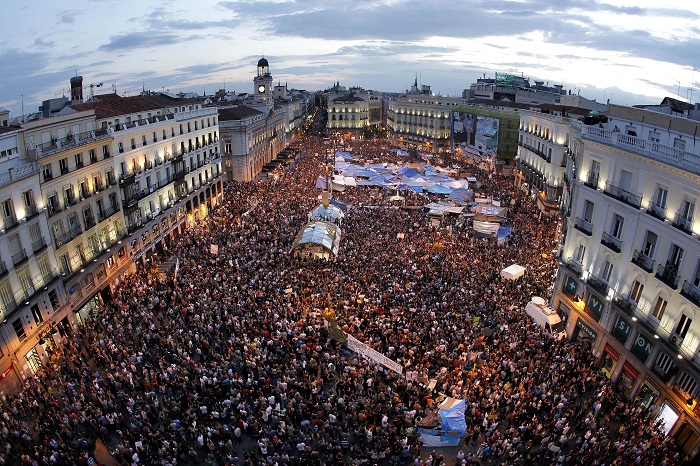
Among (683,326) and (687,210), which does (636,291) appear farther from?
(687,210)

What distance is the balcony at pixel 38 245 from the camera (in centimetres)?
2486

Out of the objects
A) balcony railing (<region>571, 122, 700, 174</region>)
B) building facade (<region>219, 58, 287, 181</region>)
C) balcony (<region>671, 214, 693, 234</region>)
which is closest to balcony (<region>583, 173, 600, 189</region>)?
balcony railing (<region>571, 122, 700, 174</region>)

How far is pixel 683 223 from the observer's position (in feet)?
63.1

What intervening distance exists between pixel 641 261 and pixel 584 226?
4.66 m

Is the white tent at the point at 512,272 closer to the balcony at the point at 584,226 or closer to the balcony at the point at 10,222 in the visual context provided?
the balcony at the point at 584,226

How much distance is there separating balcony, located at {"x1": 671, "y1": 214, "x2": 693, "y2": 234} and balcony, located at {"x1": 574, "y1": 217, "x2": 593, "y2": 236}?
5510 mm

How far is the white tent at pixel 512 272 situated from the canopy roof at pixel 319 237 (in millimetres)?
12652

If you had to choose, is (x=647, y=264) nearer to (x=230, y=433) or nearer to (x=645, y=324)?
(x=645, y=324)

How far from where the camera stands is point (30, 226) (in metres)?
24.7

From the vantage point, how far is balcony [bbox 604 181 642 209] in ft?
71.5

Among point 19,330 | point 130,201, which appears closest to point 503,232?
point 130,201

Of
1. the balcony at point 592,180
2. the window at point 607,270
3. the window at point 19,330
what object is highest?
the balcony at point 592,180

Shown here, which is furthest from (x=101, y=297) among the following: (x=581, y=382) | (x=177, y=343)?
(x=581, y=382)

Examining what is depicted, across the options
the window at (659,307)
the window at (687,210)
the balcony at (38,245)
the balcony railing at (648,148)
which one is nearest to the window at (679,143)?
the balcony railing at (648,148)
